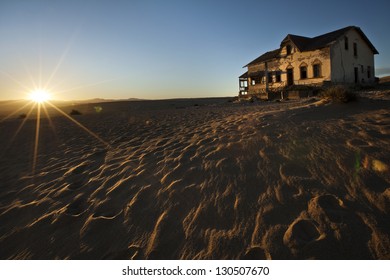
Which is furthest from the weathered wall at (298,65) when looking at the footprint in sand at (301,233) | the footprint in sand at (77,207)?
the footprint in sand at (77,207)

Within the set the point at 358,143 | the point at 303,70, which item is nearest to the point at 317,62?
the point at 303,70

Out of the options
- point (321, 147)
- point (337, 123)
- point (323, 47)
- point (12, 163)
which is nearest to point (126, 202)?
point (321, 147)

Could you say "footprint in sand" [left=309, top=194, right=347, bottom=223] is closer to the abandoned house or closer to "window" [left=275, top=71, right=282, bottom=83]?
the abandoned house

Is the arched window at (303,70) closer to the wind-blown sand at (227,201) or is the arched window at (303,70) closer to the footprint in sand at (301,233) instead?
the wind-blown sand at (227,201)

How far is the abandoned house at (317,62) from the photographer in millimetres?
21078

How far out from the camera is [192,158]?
12.2 ft

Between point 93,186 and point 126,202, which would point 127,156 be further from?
point 126,202

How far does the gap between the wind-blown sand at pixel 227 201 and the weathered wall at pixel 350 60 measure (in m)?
20.9

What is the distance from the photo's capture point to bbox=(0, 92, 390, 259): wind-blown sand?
5.92 ft

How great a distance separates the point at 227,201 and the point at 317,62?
24484 mm

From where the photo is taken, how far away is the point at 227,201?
2381 millimetres

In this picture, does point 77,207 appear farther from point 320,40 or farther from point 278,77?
point 320,40

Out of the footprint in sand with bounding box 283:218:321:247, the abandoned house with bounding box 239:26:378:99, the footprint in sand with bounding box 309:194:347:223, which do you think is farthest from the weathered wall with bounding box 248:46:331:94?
the footprint in sand with bounding box 283:218:321:247

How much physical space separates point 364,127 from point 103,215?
13.9 feet
